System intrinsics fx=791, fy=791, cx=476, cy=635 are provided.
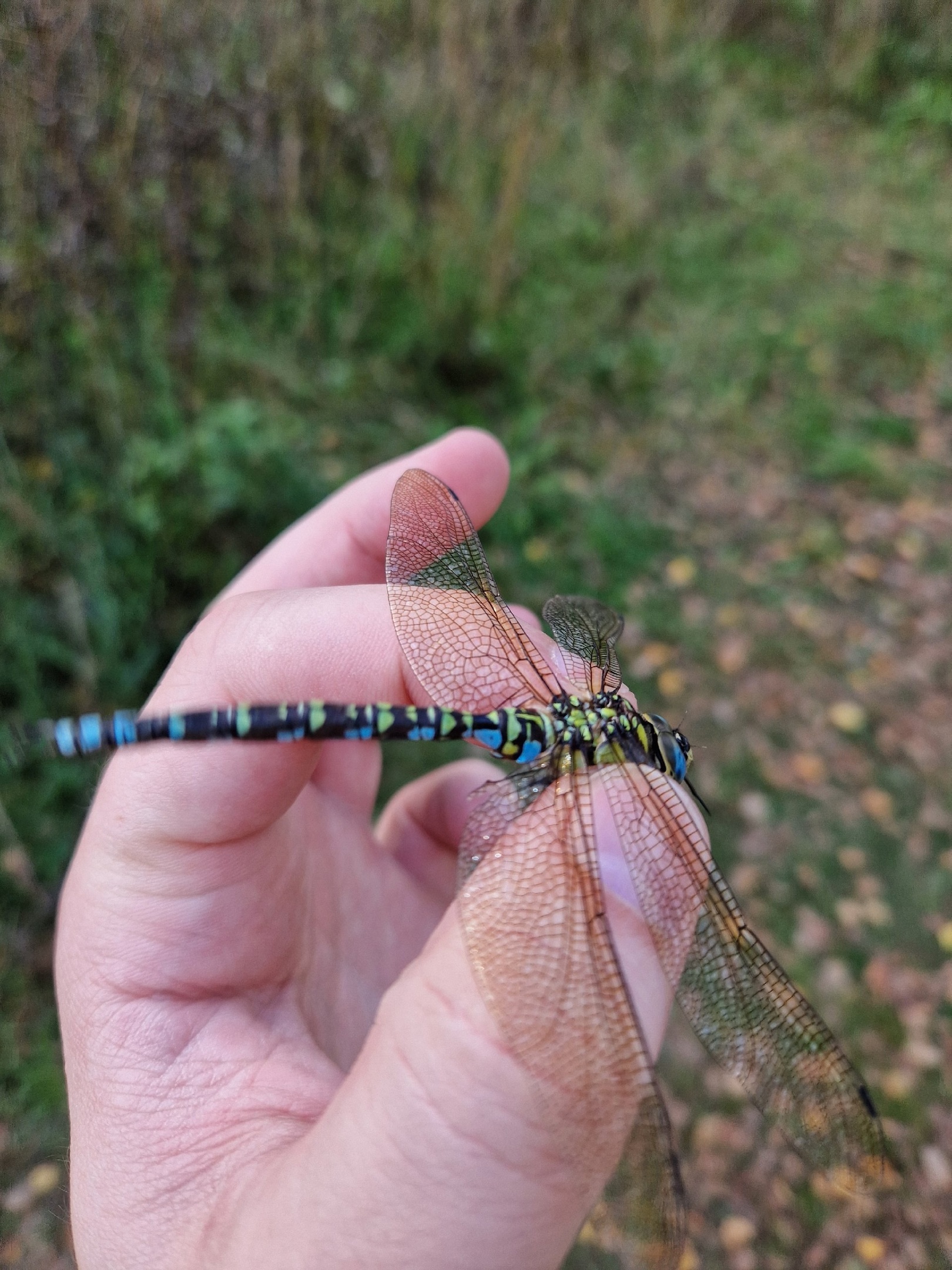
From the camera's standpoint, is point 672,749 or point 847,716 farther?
point 847,716

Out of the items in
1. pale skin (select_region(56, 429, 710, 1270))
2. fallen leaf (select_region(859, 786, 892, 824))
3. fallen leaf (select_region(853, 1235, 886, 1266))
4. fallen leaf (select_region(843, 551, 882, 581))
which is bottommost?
fallen leaf (select_region(853, 1235, 886, 1266))

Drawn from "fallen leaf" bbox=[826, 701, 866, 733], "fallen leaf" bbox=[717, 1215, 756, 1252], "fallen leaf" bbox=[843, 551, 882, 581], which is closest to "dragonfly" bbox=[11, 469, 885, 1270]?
"fallen leaf" bbox=[717, 1215, 756, 1252]

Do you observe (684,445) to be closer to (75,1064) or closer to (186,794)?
(186,794)

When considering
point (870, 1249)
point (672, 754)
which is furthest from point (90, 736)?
point (870, 1249)

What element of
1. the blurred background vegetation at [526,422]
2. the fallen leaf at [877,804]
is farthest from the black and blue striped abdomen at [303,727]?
the fallen leaf at [877,804]

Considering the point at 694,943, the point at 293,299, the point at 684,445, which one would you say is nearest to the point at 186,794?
the point at 694,943

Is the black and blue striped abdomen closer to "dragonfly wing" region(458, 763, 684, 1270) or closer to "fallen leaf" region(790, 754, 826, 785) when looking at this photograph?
"dragonfly wing" region(458, 763, 684, 1270)

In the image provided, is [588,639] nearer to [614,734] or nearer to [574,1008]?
[614,734]
